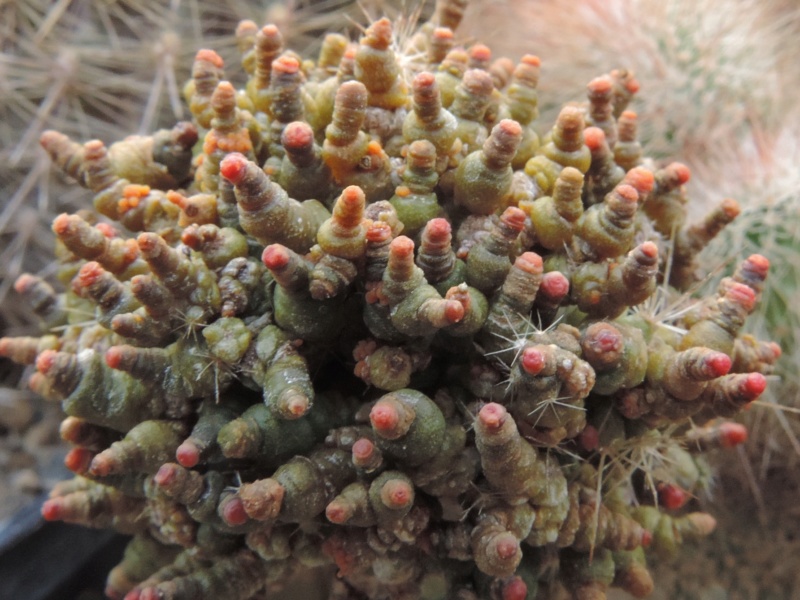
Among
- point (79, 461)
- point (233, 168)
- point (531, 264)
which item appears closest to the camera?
point (233, 168)

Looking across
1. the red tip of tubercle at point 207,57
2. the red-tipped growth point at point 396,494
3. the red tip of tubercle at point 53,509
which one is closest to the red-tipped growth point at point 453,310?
the red-tipped growth point at point 396,494

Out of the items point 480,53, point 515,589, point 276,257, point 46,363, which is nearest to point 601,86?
point 480,53

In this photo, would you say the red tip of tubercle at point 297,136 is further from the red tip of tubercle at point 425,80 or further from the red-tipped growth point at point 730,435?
the red-tipped growth point at point 730,435

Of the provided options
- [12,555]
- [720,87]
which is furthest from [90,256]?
[720,87]

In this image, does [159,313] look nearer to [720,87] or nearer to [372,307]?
[372,307]

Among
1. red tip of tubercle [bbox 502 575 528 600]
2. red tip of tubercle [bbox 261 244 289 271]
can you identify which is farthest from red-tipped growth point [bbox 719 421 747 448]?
red tip of tubercle [bbox 261 244 289 271]

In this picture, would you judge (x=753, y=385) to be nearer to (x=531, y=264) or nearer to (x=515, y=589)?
(x=531, y=264)
